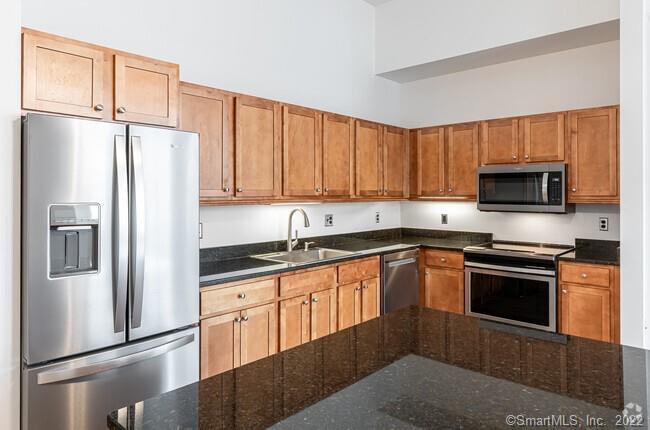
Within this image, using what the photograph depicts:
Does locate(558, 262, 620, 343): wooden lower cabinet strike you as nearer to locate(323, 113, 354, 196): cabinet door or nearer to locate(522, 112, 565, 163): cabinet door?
locate(522, 112, 565, 163): cabinet door

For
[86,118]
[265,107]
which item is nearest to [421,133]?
[265,107]

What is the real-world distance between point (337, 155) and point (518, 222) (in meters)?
2.05

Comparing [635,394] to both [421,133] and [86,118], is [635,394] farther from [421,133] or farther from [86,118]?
[421,133]

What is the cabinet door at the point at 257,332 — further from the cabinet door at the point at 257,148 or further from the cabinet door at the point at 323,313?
the cabinet door at the point at 257,148

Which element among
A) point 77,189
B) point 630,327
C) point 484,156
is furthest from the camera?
point 484,156

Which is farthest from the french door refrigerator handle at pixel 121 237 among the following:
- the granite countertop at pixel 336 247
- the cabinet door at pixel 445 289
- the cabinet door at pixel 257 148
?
the cabinet door at pixel 445 289

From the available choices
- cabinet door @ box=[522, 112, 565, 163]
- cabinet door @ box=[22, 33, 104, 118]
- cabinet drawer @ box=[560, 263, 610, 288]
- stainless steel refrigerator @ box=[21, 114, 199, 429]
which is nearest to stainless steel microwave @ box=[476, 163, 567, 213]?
cabinet door @ box=[522, 112, 565, 163]

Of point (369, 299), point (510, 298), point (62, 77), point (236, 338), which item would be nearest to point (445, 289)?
point (510, 298)

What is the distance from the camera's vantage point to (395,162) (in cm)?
468

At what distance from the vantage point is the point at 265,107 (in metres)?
3.31

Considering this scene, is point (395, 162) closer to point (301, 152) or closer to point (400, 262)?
point (400, 262)

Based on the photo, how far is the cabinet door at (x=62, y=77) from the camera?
6.59 ft

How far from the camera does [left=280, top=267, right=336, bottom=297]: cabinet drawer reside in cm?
314

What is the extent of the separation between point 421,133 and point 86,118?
11.3 feet
